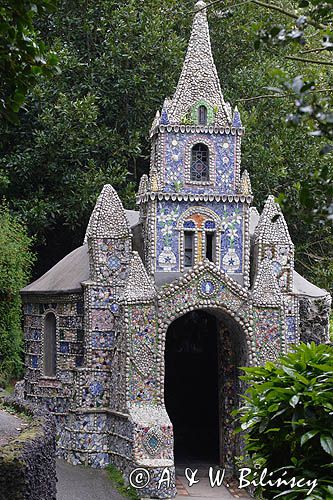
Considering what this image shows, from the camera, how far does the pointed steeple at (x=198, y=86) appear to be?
17297mm

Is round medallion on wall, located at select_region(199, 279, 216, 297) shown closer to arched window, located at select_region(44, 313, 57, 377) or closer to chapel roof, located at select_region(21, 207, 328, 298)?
chapel roof, located at select_region(21, 207, 328, 298)

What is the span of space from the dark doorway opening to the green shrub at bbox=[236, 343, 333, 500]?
12724 mm

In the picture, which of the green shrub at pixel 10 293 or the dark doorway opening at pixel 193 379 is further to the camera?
the green shrub at pixel 10 293

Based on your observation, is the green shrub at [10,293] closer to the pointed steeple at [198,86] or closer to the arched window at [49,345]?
the arched window at [49,345]

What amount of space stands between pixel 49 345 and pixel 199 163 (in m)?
5.51

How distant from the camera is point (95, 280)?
1709 cm

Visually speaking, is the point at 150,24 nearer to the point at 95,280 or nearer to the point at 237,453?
the point at 95,280

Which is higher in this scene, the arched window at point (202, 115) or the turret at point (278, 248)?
the arched window at point (202, 115)

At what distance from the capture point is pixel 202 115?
1738 centimetres

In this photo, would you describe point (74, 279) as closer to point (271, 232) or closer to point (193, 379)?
point (193, 379)

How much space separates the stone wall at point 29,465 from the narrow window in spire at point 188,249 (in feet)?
18.8

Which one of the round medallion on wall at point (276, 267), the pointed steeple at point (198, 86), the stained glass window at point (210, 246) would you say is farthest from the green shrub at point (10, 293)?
the round medallion on wall at point (276, 267)

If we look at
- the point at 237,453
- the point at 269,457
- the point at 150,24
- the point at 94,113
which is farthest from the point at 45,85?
the point at 269,457

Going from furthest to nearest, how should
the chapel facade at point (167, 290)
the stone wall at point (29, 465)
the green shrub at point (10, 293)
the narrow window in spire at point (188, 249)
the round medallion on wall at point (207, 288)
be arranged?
the green shrub at point (10, 293)
the narrow window in spire at point (188, 249)
the round medallion on wall at point (207, 288)
the chapel facade at point (167, 290)
the stone wall at point (29, 465)
